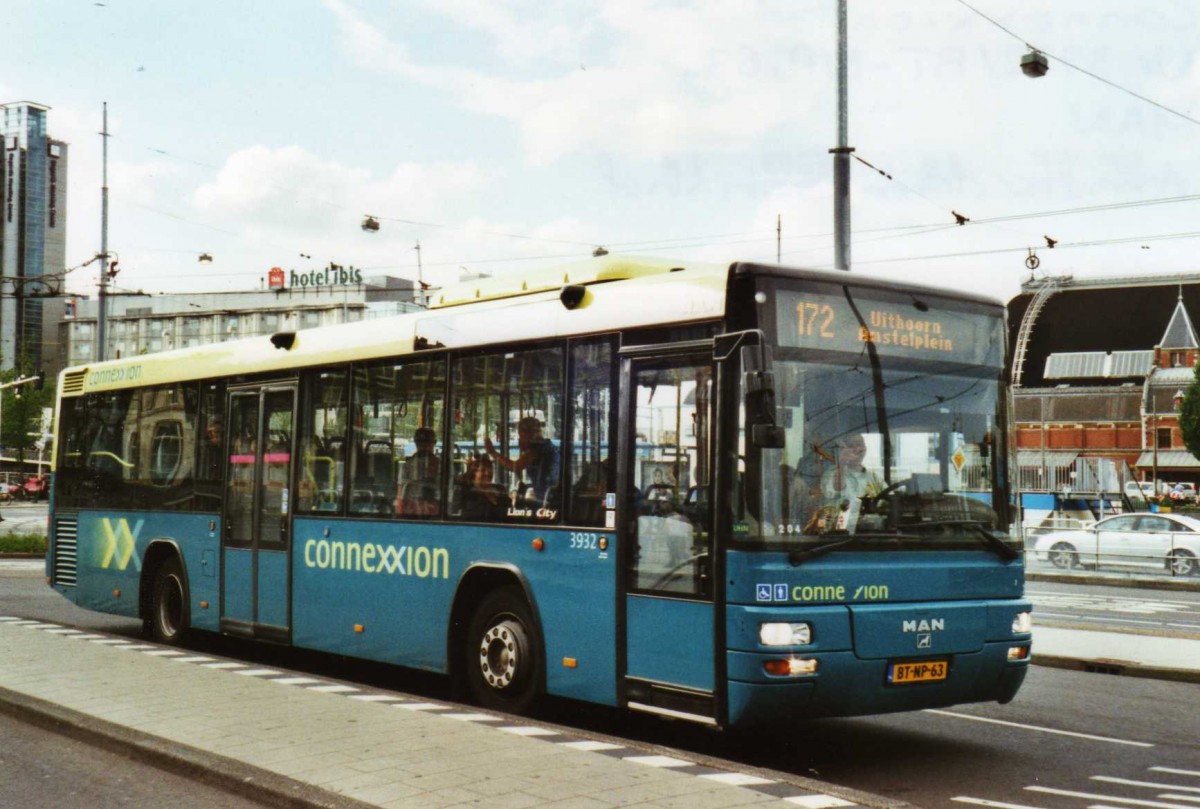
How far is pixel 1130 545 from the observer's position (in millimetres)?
29703

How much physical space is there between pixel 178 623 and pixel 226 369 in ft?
8.61

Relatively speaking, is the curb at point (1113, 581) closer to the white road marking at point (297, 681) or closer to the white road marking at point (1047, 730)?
the white road marking at point (1047, 730)

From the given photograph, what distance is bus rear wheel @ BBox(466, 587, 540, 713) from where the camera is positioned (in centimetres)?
958

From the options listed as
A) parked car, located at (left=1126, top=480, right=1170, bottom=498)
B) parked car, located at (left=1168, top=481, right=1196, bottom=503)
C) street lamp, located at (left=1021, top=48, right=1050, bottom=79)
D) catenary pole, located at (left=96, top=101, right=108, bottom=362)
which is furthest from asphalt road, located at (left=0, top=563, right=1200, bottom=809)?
parked car, located at (left=1168, top=481, right=1196, bottom=503)

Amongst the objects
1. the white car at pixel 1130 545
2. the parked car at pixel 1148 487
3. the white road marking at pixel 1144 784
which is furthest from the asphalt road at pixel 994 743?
the parked car at pixel 1148 487

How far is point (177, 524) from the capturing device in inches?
551

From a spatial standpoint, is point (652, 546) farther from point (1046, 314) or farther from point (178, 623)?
point (1046, 314)

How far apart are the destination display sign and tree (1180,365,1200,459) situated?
82.0 m

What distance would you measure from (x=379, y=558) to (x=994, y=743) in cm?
471

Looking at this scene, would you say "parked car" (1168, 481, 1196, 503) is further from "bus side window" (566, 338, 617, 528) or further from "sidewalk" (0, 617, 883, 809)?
"bus side window" (566, 338, 617, 528)

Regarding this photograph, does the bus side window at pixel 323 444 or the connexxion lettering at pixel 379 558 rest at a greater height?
the bus side window at pixel 323 444

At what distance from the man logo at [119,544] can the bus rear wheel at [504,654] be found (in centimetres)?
591

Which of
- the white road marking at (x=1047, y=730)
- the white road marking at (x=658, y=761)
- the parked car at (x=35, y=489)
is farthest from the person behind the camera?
the parked car at (x=35, y=489)

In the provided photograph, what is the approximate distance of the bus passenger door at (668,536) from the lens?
8.13 m
